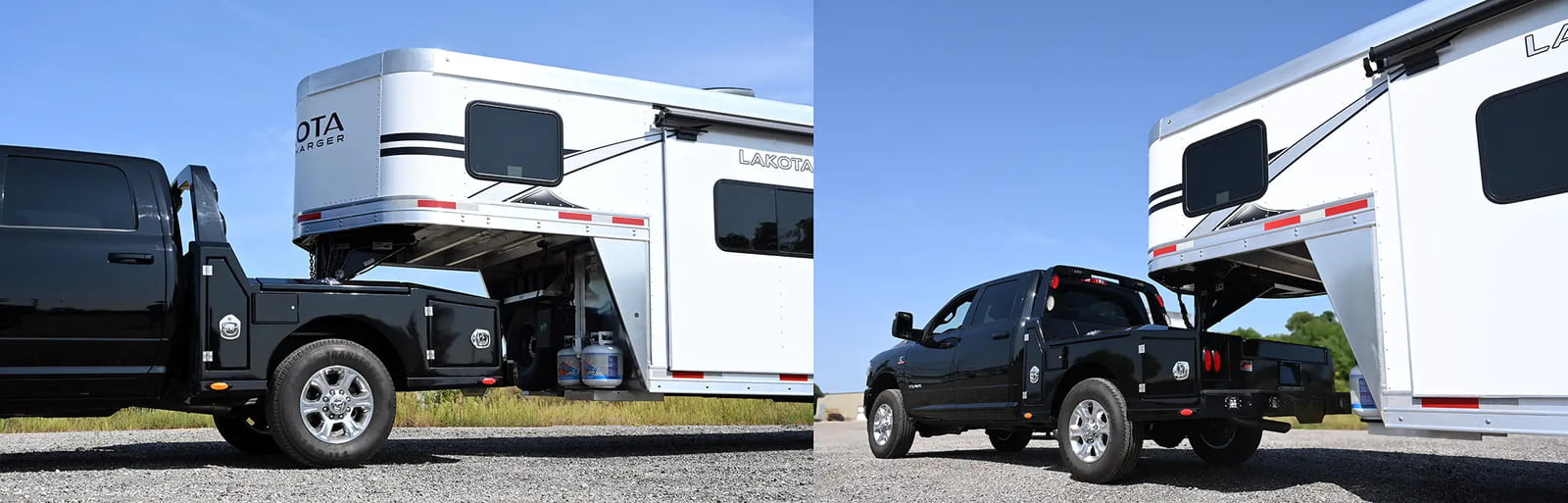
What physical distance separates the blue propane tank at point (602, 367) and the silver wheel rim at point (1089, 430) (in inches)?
134

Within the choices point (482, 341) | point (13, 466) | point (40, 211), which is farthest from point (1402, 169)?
point (13, 466)

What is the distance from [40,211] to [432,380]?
2.52 meters

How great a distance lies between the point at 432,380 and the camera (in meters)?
8.52

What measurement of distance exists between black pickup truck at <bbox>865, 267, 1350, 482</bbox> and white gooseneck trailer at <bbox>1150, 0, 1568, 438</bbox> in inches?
33.8

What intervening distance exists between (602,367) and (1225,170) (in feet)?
15.7

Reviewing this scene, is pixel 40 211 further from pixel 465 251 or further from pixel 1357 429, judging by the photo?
pixel 1357 429

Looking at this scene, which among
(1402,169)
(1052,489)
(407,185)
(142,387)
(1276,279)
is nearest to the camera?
(1402,169)

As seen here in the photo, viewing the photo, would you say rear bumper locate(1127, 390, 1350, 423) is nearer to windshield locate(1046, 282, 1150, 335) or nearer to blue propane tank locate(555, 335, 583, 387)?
windshield locate(1046, 282, 1150, 335)

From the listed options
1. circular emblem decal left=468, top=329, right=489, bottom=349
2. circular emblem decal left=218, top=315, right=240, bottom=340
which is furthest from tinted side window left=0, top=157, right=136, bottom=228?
circular emblem decal left=468, top=329, right=489, bottom=349

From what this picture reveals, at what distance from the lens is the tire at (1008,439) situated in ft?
38.0

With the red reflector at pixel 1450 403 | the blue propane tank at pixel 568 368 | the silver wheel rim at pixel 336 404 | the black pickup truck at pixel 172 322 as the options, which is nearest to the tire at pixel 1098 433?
the red reflector at pixel 1450 403

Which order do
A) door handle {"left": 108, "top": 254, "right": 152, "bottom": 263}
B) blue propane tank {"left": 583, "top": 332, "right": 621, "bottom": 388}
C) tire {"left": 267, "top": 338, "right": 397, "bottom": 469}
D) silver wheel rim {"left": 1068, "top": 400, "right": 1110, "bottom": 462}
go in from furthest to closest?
blue propane tank {"left": 583, "top": 332, "right": 621, "bottom": 388}
silver wheel rim {"left": 1068, "top": 400, "right": 1110, "bottom": 462}
tire {"left": 267, "top": 338, "right": 397, "bottom": 469}
door handle {"left": 108, "top": 254, "right": 152, "bottom": 263}

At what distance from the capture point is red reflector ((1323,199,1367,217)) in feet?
24.4

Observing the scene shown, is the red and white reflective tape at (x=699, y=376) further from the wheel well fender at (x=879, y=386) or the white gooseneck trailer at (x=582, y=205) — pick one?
the wheel well fender at (x=879, y=386)
